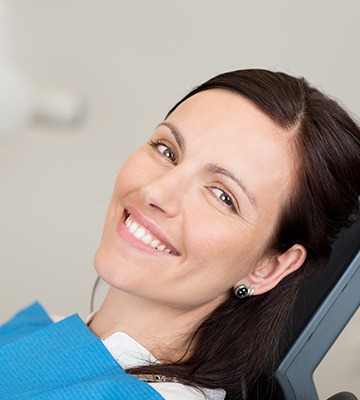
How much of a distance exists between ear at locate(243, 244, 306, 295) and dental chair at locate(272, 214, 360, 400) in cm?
6

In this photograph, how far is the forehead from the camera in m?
1.17

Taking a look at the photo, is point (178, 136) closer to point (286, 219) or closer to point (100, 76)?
point (286, 219)

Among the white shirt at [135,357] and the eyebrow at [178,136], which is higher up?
the eyebrow at [178,136]

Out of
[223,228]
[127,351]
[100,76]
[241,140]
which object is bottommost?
[127,351]

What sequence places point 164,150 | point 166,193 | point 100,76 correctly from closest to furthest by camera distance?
point 166,193 < point 164,150 < point 100,76

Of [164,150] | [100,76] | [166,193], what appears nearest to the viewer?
[166,193]

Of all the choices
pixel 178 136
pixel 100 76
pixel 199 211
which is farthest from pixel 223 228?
pixel 100 76

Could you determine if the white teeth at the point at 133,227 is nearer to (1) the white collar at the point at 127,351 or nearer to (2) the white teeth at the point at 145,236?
(2) the white teeth at the point at 145,236

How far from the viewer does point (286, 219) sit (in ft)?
4.05

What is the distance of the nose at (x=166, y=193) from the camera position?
1145 mm

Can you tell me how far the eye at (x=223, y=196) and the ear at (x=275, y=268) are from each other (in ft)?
0.41

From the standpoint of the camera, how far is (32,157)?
7.66 feet

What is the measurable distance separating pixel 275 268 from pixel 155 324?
0.20 m

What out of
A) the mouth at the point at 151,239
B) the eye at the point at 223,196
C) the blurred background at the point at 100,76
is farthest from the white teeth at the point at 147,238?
the blurred background at the point at 100,76
